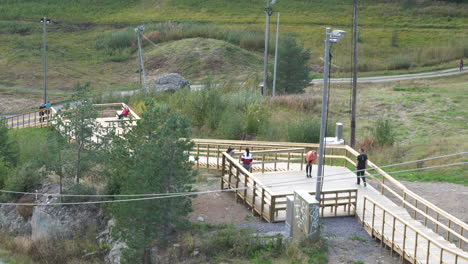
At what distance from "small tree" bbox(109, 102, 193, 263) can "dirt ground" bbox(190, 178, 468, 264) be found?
1.68m

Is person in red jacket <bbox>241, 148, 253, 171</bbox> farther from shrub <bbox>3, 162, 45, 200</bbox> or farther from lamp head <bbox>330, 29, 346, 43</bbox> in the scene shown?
shrub <bbox>3, 162, 45, 200</bbox>

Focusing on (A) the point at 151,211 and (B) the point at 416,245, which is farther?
(A) the point at 151,211

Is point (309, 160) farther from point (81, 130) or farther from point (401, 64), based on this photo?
point (401, 64)

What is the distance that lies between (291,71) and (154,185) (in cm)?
2935

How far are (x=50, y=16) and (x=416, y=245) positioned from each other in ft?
257

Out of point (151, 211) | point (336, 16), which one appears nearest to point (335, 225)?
point (151, 211)

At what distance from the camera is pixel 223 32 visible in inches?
3007

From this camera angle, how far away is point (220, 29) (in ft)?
254

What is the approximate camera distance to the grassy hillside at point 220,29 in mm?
67250

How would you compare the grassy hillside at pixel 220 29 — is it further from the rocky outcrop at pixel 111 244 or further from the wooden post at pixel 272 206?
the wooden post at pixel 272 206

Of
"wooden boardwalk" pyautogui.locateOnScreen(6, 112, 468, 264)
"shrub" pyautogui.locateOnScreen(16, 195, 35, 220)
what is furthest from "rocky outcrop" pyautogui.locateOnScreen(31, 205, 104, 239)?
"wooden boardwalk" pyautogui.locateOnScreen(6, 112, 468, 264)

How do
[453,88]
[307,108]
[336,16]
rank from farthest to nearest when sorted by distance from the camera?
[336,16] → [453,88] → [307,108]

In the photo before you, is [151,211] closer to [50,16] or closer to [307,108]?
[307,108]

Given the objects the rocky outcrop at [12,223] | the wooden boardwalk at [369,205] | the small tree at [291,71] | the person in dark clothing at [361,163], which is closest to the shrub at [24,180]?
the rocky outcrop at [12,223]
